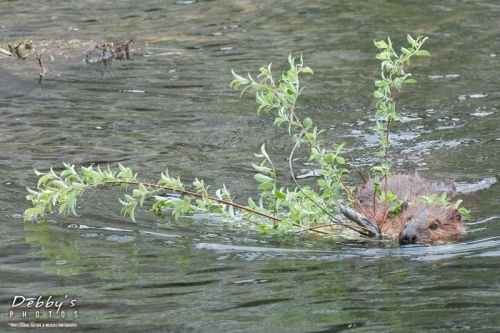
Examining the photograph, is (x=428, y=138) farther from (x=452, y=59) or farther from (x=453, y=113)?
(x=452, y=59)

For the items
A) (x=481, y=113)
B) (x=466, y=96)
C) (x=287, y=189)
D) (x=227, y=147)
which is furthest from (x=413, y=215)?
(x=466, y=96)

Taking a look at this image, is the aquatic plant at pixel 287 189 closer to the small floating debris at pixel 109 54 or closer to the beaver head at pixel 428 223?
the beaver head at pixel 428 223

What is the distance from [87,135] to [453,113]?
3322mm

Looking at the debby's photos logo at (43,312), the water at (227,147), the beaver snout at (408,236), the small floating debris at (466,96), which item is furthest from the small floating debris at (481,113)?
the debby's photos logo at (43,312)

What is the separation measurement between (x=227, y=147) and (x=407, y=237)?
2.80 m

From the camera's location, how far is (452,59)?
36.7 ft

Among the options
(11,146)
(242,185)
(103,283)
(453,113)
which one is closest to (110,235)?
(103,283)

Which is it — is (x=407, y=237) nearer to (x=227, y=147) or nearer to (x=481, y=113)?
(x=227, y=147)

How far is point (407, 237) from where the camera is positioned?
5930 millimetres

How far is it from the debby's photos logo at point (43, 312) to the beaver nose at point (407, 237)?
225 centimetres

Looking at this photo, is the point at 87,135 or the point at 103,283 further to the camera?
the point at 87,135

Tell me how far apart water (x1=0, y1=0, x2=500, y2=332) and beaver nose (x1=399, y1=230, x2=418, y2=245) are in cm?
18

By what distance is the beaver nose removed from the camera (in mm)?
5914

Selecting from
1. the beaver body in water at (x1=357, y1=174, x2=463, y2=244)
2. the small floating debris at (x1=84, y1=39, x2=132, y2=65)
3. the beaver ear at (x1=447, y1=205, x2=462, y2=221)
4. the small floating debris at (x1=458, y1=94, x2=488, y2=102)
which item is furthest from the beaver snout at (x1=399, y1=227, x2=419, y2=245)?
the small floating debris at (x1=84, y1=39, x2=132, y2=65)
